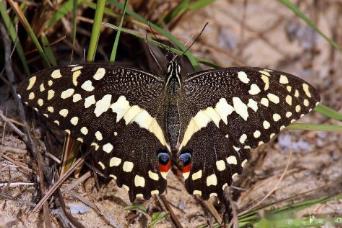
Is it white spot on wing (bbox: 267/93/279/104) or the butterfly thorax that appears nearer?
the butterfly thorax

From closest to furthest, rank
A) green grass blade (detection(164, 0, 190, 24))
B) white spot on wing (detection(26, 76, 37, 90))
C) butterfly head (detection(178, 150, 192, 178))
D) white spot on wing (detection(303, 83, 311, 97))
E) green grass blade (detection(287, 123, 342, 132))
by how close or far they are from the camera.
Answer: white spot on wing (detection(26, 76, 37, 90)) < butterfly head (detection(178, 150, 192, 178)) < white spot on wing (detection(303, 83, 311, 97)) < green grass blade (detection(287, 123, 342, 132)) < green grass blade (detection(164, 0, 190, 24))

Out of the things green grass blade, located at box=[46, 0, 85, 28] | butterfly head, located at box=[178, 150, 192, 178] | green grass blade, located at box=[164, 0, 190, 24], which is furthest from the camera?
green grass blade, located at box=[164, 0, 190, 24]

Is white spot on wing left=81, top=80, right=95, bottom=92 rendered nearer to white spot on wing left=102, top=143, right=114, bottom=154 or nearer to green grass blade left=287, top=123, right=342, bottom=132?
white spot on wing left=102, top=143, right=114, bottom=154

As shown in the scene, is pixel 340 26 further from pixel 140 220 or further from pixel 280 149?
pixel 140 220

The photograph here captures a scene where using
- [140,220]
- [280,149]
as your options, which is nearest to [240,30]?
[280,149]

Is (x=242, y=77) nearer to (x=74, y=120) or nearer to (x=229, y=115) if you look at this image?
(x=229, y=115)

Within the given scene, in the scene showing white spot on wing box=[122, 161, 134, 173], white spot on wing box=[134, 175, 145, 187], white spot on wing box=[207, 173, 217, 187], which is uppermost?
white spot on wing box=[122, 161, 134, 173]

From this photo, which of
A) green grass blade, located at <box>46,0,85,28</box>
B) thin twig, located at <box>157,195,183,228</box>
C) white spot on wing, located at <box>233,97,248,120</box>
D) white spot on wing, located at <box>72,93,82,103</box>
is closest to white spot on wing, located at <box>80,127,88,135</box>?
white spot on wing, located at <box>72,93,82,103</box>

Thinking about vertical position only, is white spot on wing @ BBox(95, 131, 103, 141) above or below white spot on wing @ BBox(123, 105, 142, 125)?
below
